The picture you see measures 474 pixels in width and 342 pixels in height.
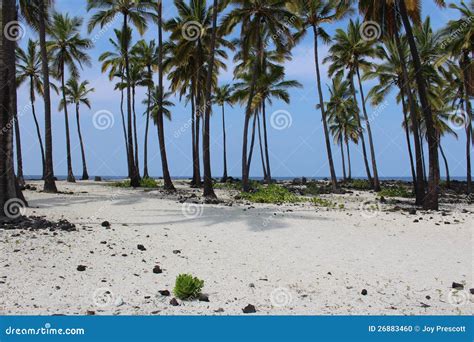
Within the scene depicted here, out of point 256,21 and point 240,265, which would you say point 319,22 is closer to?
point 256,21

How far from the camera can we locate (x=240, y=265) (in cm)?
851

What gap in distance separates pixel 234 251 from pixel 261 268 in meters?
1.35

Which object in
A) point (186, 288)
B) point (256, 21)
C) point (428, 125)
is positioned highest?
point (256, 21)

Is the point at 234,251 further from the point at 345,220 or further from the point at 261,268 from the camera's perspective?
the point at 345,220

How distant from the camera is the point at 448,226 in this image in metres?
13.1

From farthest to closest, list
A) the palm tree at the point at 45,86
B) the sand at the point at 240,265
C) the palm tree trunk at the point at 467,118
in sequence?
the palm tree trunk at the point at 467,118, the palm tree at the point at 45,86, the sand at the point at 240,265

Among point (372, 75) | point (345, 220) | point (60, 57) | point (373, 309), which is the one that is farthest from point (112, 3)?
point (373, 309)

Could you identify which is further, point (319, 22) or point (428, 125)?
point (319, 22)

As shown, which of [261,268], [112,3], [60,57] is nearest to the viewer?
[261,268]

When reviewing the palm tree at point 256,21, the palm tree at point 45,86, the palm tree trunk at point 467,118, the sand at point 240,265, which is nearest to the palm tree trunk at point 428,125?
the sand at point 240,265

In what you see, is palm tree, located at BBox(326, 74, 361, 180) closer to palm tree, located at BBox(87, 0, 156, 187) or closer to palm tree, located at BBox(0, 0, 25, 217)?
palm tree, located at BBox(87, 0, 156, 187)

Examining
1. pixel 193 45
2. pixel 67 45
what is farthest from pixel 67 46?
pixel 193 45

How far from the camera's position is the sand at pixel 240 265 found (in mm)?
6281

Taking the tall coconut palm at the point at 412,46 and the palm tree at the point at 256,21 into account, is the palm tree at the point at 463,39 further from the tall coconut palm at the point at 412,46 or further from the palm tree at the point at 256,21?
the palm tree at the point at 256,21
